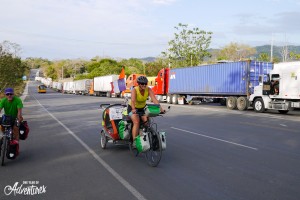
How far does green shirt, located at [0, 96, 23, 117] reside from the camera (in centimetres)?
755

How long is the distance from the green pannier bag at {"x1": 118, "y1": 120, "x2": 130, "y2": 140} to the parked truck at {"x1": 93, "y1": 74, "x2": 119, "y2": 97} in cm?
4547

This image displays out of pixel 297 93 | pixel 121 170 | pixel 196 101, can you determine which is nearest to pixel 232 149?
pixel 121 170

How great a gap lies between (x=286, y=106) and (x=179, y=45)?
3916 centimetres

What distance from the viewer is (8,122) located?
7.36 metres

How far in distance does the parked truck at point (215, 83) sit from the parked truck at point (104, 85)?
706 inches

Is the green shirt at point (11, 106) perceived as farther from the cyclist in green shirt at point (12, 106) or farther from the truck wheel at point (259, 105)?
the truck wheel at point (259, 105)

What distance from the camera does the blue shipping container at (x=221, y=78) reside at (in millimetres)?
23844

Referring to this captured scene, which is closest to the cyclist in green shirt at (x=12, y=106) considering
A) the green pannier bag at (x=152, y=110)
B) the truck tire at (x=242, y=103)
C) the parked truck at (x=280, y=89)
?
the green pannier bag at (x=152, y=110)

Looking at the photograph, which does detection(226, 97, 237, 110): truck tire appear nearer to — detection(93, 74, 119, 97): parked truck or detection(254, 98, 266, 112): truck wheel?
detection(254, 98, 266, 112): truck wheel

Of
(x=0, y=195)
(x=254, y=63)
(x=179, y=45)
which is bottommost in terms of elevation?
(x=0, y=195)

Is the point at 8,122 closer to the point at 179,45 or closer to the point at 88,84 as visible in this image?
the point at 179,45

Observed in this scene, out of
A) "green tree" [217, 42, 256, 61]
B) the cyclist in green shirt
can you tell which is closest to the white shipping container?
"green tree" [217, 42, 256, 61]

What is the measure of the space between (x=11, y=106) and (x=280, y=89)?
17160mm

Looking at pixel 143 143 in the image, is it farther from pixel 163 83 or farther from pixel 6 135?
pixel 163 83
